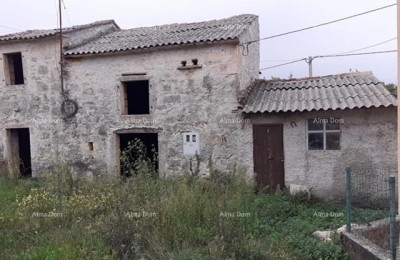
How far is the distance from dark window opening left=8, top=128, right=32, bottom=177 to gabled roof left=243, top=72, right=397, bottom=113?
27.1 feet

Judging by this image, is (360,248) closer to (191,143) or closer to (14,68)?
(191,143)

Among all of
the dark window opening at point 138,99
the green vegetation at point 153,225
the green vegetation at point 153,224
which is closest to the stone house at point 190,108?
the dark window opening at point 138,99

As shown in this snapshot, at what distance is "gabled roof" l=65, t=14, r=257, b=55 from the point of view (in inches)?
416

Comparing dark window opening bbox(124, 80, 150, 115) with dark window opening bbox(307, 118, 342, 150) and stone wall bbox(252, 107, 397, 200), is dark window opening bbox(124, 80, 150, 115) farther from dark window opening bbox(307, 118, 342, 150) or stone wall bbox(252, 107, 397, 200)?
dark window opening bbox(307, 118, 342, 150)

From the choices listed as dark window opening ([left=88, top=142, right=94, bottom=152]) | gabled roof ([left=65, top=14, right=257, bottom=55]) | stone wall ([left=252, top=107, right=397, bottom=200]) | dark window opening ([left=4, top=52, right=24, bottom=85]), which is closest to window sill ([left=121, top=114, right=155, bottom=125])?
dark window opening ([left=88, top=142, right=94, bottom=152])

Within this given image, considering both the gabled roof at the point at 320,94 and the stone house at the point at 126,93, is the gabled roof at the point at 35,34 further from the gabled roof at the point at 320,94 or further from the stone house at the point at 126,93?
the gabled roof at the point at 320,94

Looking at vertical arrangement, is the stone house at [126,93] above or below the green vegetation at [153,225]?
above

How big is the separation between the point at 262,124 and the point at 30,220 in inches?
237

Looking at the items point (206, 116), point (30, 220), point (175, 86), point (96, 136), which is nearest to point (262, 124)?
point (206, 116)

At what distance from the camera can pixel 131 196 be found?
6.61m

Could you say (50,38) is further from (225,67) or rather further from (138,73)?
(225,67)

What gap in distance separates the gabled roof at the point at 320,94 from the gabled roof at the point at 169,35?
1896 mm

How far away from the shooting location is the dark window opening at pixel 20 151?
12867mm

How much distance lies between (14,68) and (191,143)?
24.0ft
